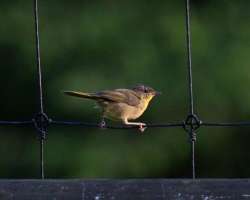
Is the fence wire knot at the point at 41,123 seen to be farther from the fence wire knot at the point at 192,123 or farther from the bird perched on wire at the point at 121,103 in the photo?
the bird perched on wire at the point at 121,103

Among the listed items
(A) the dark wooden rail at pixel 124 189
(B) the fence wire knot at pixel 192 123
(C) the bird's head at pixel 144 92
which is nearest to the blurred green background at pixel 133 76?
(C) the bird's head at pixel 144 92

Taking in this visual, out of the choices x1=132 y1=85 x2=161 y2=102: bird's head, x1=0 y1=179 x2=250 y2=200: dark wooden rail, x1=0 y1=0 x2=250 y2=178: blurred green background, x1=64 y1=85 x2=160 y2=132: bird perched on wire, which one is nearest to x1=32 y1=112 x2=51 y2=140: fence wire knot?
x1=0 y1=179 x2=250 y2=200: dark wooden rail

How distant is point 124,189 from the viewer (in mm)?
2811

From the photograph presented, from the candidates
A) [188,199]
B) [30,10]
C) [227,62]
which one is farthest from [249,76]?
[188,199]

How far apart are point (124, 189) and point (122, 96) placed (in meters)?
2.15

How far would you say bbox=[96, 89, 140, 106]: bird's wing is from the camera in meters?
4.67

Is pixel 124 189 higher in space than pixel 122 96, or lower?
lower

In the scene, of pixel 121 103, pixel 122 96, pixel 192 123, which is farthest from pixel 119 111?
pixel 192 123

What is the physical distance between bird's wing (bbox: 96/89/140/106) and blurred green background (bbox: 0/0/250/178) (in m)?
1.80

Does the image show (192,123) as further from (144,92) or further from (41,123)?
(144,92)

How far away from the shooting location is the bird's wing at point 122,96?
467 cm

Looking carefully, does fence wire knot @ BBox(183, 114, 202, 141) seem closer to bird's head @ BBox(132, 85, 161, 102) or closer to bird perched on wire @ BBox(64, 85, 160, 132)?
bird perched on wire @ BBox(64, 85, 160, 132)

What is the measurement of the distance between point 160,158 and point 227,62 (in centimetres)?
73

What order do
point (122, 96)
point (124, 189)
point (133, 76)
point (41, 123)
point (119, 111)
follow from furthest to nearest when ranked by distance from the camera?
1. point (133, 76)
2. point (122, 96)
3. point (119, 111)
4. point (41, 123)
5. point (124, 189)
